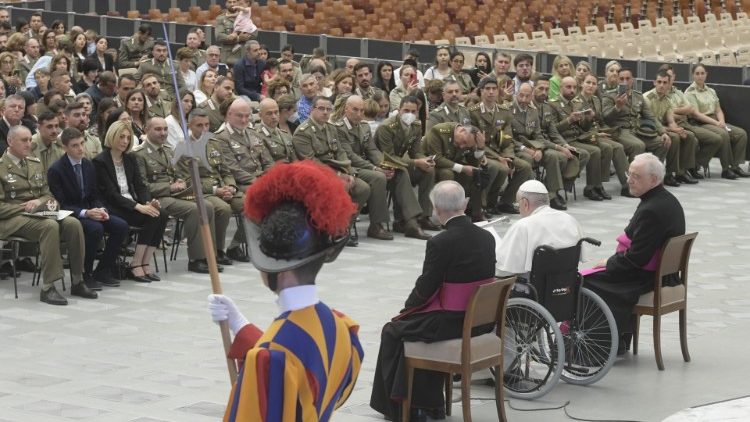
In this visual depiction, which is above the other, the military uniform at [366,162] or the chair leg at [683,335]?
the military uniform at [366,162]

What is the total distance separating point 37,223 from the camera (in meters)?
10.0

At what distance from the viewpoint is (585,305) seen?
8.00 metres

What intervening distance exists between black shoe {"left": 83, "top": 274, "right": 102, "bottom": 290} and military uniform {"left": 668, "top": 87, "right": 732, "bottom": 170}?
8.04m

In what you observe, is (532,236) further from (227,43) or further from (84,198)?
(227,43)

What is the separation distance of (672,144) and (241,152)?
6.07 meters

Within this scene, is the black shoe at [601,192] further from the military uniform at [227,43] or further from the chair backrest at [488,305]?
the chair backrest at [488,305]

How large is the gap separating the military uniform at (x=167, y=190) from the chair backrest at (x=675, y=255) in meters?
4.11

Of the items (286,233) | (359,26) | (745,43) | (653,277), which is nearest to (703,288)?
(653,277)

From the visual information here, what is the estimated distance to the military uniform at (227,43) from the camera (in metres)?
17.9

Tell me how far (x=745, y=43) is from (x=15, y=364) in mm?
20389

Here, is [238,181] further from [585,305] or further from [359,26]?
[359,26]

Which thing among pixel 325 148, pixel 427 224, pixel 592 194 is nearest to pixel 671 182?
pixel 592 194

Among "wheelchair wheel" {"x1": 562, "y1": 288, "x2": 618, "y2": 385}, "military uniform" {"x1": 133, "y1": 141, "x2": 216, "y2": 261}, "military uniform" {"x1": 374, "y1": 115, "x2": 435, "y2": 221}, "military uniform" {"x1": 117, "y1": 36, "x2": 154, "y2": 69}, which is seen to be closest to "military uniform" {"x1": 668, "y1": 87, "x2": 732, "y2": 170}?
"military uniform" {"x1": 374, "y1": 115, "x2": 435, "y2": 221}

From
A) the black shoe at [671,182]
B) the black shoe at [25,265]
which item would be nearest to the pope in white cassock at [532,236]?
the black shoe at [25,265]
